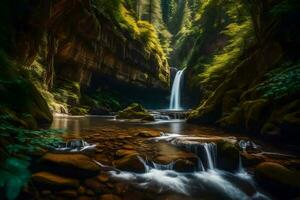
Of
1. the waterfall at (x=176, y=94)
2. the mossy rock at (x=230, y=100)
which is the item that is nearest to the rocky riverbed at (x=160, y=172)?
the mossy rock at (x=230, y=100)

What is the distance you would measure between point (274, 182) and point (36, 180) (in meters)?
4.50

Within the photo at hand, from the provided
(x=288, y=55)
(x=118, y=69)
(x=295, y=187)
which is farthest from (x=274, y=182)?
(x=118, y=69)

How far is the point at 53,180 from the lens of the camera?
4.34 metres

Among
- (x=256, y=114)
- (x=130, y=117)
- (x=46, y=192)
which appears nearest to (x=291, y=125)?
(x=256, y=114)

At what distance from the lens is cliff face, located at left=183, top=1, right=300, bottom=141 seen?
27.3 ft

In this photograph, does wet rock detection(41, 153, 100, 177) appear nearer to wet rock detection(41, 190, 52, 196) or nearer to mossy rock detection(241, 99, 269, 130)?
wet rock detection(41, 190, 52, 196)

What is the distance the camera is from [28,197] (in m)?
3.87

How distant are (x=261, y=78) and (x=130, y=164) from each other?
353 inches

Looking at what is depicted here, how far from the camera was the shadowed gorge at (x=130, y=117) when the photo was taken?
14.2ft

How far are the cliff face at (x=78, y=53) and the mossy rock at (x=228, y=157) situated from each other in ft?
28.7

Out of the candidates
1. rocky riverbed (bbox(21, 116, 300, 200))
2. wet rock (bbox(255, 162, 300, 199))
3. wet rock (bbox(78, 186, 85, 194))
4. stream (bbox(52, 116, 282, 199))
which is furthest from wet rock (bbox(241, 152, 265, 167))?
wet rock (bbox(78, 186, 85, 194))

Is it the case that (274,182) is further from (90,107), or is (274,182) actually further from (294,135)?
(90,107)

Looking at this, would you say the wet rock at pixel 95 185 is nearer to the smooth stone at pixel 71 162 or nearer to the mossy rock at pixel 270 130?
the smooth stone at pixel 71 162

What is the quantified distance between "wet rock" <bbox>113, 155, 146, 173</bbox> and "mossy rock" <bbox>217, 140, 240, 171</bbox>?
2.12 m
